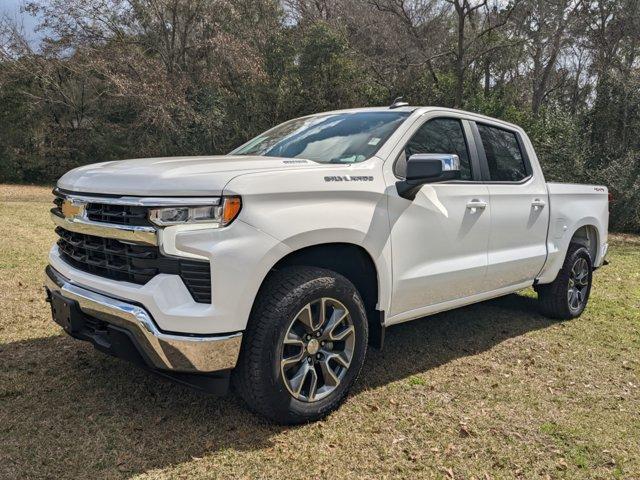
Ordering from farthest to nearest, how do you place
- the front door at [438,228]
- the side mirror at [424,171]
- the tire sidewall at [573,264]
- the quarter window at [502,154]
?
1. the tire sidewall at [573,264]
2. the quarter window at [502,154]
3. the front door at [438,228]
4. the side mirror at [424,171]

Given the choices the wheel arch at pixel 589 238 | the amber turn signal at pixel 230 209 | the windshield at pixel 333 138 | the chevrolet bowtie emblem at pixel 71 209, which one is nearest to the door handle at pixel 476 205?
the windshield at pixel 333 138

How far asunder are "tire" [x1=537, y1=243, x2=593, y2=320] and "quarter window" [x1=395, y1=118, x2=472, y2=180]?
1915 millimetres

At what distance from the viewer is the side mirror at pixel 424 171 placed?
3355mm

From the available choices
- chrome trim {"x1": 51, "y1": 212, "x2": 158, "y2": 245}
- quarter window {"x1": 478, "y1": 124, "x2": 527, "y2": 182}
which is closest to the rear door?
quarter window {"x1": 478, "y1": 124, "x2": 527, "y2": 182}

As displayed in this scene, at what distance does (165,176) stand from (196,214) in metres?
0.26

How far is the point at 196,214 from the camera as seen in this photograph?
9.04ft

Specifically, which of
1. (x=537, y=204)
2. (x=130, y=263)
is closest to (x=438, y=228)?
(x=537, y=204)

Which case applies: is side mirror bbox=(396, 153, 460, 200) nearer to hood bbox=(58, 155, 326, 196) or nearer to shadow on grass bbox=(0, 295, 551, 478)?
hood bbox=(58, 155, 326, 196)

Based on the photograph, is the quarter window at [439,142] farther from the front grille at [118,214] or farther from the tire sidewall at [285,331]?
the front grille at [118,214]

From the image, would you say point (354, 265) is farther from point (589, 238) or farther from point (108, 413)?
point (589, 238)

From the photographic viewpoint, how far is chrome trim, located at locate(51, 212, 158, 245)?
2.76 meters

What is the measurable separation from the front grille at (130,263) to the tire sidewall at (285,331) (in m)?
0.46

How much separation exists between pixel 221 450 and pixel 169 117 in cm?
1862

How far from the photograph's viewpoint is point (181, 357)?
9.03 ft
